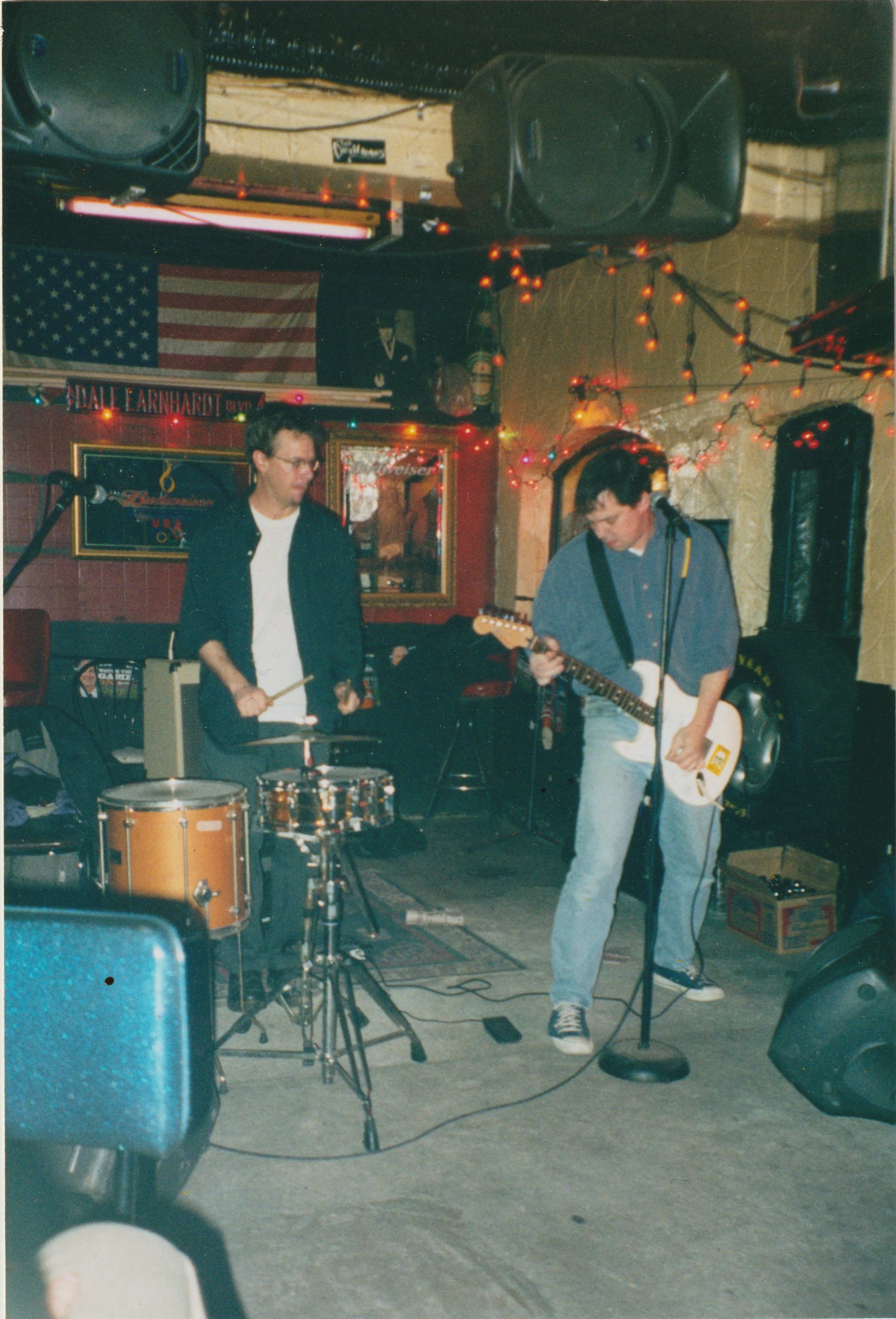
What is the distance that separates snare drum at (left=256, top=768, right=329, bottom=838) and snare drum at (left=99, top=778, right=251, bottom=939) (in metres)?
0.24

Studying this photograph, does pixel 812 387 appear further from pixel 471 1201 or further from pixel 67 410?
pixel 67 410

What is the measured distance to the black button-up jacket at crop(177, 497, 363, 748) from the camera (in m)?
3.67

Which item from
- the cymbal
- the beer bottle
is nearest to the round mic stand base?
the cymbal

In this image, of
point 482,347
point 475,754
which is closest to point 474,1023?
point 475,754

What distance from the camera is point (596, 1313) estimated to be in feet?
6.90

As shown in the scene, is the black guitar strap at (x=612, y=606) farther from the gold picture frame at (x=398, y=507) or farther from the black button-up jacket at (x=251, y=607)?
the gold picture frame at (x=398, y=507)

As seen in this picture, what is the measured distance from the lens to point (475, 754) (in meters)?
7.29

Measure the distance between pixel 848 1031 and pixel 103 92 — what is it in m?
3.19

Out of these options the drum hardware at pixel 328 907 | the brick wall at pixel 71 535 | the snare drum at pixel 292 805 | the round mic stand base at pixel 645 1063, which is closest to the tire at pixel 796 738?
the round mic stand base at pixel 645 1063

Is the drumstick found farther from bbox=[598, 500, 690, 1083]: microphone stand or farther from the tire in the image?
the tire

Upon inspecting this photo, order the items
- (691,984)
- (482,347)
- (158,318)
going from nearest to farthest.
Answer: (691,984) < (158,318) < (482,347)

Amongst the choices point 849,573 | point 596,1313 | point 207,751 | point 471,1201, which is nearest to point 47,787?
point 207,751

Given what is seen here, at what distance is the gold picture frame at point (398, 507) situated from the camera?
316 inches

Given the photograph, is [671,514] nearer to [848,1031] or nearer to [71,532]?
[848,1031]
